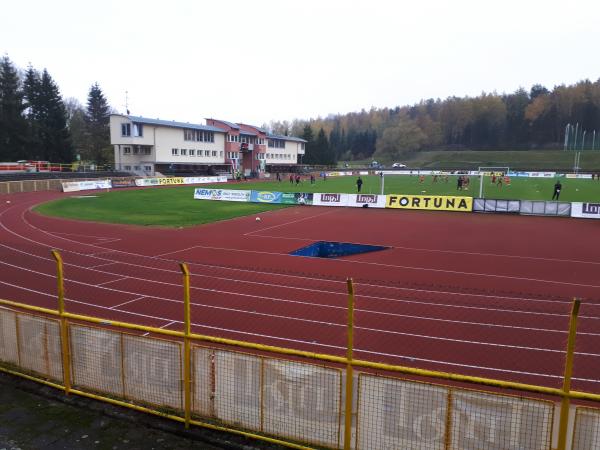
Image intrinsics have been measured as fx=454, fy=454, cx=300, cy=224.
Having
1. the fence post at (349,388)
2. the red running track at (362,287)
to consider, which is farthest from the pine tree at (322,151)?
the fence post at (349,388)

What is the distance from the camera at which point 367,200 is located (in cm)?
4056

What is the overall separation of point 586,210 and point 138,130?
5432cm

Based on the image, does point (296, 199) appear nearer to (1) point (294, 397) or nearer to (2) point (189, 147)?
(2) point (189, 147)

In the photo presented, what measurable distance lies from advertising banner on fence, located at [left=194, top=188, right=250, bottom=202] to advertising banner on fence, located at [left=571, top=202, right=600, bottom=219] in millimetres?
27231

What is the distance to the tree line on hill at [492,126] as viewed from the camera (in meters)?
144

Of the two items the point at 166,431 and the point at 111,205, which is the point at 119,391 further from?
the point at 111,205

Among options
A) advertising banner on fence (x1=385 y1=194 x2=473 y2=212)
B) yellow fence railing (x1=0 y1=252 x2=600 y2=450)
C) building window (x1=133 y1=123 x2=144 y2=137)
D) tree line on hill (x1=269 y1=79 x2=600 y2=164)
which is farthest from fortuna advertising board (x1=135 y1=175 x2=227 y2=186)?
tree line on hill (x1=269 y1=79 x2=600 y2=164)

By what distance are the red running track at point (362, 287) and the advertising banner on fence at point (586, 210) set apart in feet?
20.6

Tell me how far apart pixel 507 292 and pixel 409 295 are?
3353 millimetres

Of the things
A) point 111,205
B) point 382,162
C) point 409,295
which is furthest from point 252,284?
point 382,162

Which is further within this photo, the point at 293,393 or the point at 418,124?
the point at 418,124

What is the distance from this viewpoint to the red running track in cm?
1053

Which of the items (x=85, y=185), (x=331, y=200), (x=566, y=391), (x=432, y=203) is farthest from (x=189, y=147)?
(x=566, y=391)

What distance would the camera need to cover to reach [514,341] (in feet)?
35.2
